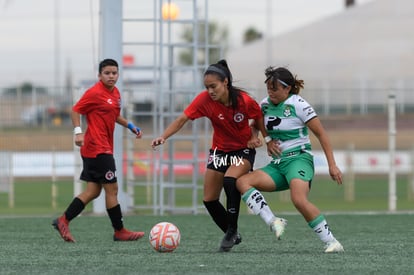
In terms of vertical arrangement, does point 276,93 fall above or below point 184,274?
above

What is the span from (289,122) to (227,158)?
2.46 ft

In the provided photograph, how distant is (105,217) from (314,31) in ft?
150

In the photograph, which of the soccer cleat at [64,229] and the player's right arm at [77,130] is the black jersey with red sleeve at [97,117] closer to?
the player's right arm at [77,130]

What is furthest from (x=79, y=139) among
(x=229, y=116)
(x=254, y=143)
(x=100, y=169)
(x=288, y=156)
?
(x=288, y=156)

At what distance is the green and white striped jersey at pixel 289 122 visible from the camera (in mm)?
9781

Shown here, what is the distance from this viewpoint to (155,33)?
16766mm

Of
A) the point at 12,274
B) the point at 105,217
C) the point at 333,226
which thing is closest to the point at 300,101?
the point at 12,274

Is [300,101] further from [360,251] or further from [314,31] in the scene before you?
[314,31]

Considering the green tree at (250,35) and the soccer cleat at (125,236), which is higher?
the green tree at (250,35)

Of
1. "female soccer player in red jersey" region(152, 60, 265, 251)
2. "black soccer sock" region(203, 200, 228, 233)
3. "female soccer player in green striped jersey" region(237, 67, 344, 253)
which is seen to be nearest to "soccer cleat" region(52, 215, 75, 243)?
"black soccer sock" region(203, 200, 228, 233)

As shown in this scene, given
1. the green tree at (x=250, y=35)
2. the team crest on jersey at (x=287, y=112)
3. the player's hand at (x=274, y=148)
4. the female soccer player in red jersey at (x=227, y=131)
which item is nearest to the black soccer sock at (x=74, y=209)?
the female soccer player in red jersey at (x=227, y=131)

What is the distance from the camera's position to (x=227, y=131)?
10102mm

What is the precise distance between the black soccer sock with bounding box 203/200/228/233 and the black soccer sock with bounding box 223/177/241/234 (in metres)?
0.26

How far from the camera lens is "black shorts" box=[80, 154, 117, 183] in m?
11.4
